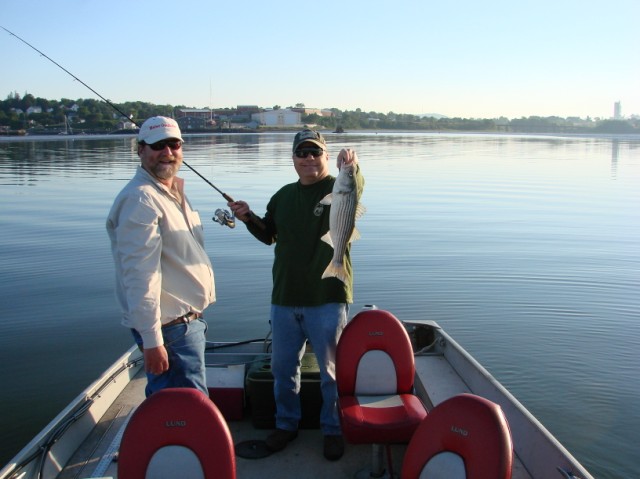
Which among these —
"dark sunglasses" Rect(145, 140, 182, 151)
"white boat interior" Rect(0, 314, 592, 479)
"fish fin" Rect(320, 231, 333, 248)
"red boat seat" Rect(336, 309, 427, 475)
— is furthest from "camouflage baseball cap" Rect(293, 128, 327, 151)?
"white boat interior" Rect(0, 314, 592, 479)

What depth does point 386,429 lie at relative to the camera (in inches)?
146

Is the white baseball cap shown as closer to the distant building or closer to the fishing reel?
the fishing reel

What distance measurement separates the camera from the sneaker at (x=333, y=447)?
4359 mm

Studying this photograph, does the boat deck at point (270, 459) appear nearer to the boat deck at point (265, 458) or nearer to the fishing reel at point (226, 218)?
the boat deck at point (265, 458)

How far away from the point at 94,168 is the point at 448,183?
19752 millimetres

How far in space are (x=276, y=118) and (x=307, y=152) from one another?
153 metres

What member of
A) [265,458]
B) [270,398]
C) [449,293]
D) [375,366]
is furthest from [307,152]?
[449,293]

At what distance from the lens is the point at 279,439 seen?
4508 mm

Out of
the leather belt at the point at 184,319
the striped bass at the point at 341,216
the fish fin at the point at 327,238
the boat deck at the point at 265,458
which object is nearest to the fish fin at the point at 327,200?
the striped bass at the point at 341,216

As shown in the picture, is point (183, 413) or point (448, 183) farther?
point (448, 183)

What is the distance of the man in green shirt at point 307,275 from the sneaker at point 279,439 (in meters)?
0.33

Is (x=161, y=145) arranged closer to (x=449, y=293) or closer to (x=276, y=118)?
(x=449, y=293)

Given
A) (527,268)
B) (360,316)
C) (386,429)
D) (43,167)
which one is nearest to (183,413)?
(386,429)

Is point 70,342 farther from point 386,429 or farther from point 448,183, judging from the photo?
point 448,183
